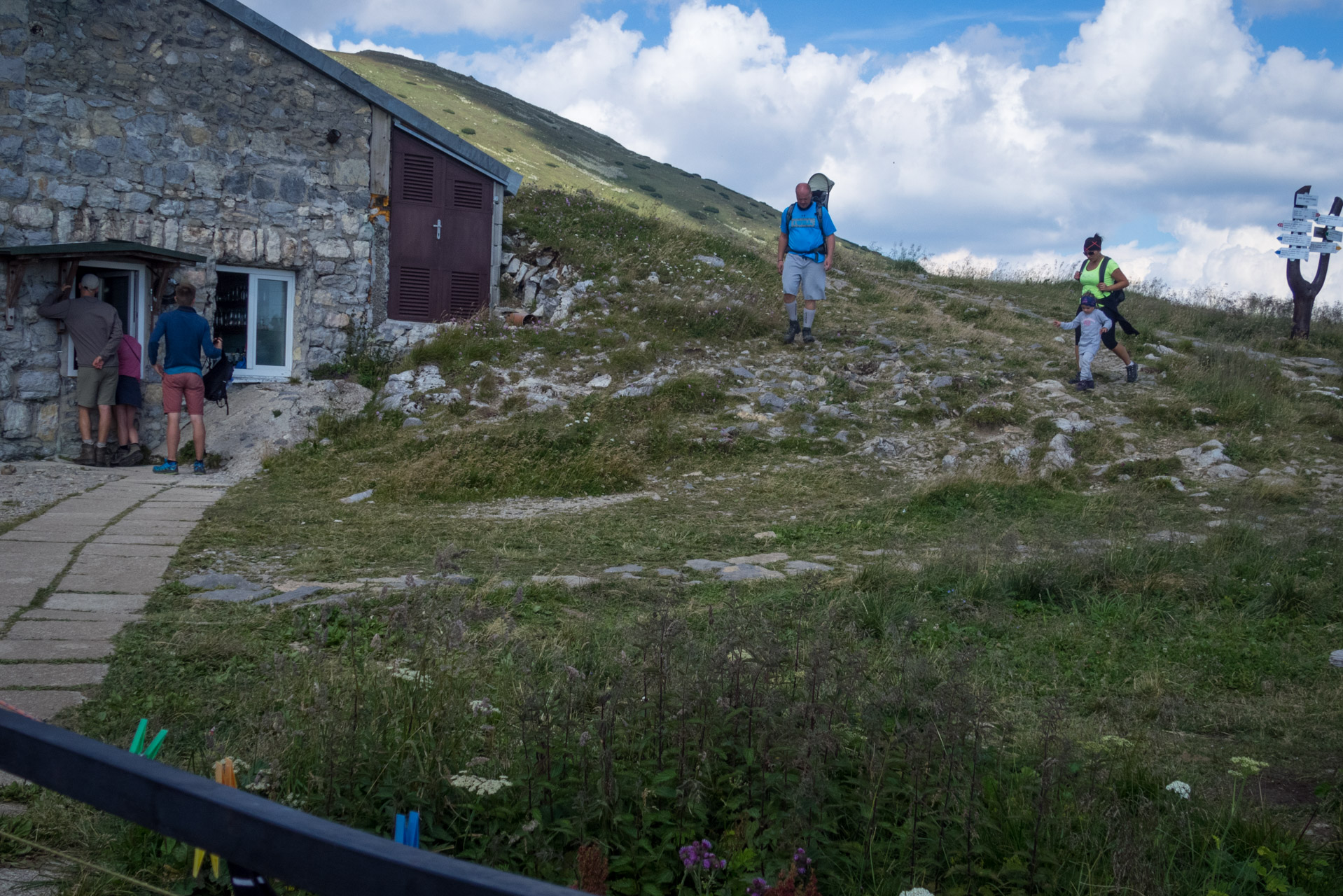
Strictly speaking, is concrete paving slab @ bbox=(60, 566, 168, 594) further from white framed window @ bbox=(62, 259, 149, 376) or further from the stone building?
white framed window @ bbox=(62, 259, 149, 376)

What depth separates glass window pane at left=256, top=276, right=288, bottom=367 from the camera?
1208cm

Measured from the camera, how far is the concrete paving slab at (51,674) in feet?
11.5

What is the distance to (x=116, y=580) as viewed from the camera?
17.1 ft

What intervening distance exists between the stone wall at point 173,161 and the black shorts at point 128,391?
513 mm

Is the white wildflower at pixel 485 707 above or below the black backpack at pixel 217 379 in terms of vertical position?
below

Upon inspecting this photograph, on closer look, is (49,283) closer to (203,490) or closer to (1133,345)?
(203,490)

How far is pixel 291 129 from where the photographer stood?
38.6 feet

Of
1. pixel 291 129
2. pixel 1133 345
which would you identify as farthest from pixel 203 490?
pixel 1133 345

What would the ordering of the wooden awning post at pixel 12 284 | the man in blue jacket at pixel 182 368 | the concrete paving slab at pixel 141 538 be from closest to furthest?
the concrete paving slab at pixel 141 538 < the man in blue jacket at pixel 182 368 < the wooden awning post at pixel 12 284

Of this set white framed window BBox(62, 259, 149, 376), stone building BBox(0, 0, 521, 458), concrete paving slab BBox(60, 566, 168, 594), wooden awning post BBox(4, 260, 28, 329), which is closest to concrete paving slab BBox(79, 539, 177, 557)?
concrete paving slab BBox(60, 566, 168, 594)

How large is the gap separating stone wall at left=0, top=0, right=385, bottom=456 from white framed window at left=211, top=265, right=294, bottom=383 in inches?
7.9

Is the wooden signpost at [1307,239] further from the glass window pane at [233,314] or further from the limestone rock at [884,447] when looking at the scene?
the glass window pane at [233,314]

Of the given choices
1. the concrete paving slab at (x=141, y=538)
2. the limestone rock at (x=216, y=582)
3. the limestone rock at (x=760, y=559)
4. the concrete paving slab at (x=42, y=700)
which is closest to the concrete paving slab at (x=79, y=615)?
the limestone rock at (x=216, y=582)

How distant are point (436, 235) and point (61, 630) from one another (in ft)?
31.2
